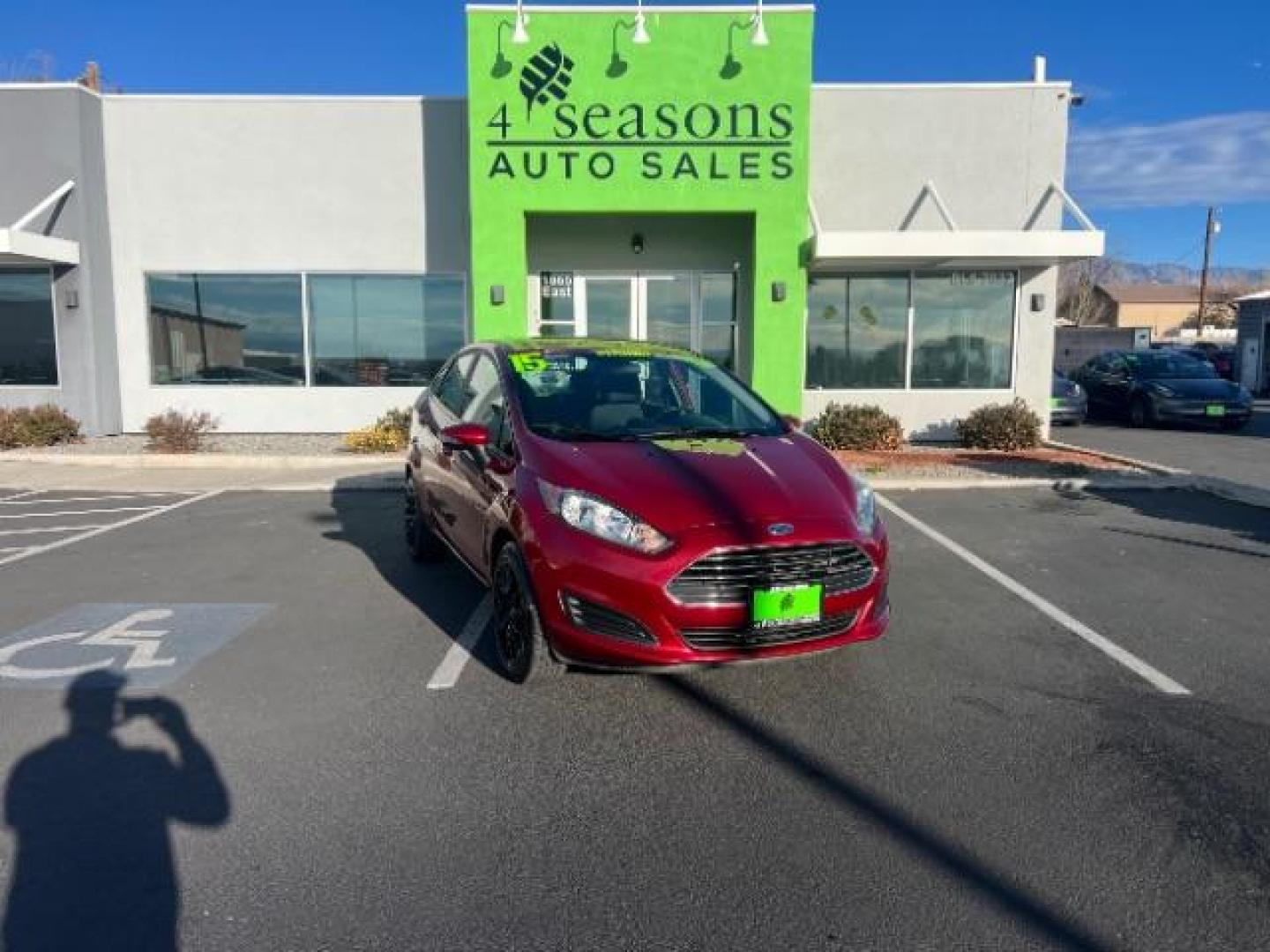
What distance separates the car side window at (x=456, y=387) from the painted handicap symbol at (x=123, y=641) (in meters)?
1.80

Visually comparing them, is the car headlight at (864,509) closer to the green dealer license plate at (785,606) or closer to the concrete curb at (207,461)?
the green dealer license plate at (785,606)

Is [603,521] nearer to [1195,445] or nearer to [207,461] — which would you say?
[207,461]

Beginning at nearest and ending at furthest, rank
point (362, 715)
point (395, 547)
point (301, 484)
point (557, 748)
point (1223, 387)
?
1. point (557, 748)
2. point (362, 715)
3. point (395, 547)
4. point (301, 484)
5. point (1223, 387)

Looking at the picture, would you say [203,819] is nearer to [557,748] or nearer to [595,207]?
[557,748]

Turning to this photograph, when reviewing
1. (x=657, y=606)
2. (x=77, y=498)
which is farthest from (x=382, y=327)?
(x=657, y=606)

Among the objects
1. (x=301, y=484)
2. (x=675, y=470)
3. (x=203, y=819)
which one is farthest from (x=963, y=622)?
(x=301, y=484)

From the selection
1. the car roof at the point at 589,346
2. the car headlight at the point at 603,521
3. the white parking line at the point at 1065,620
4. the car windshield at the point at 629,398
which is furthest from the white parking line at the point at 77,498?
the white parking line at the point at 1065,620

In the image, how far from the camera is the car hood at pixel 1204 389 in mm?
17453

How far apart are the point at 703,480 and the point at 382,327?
37.1 ft

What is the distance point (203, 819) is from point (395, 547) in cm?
443

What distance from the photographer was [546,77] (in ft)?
40.5

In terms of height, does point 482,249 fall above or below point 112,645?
above

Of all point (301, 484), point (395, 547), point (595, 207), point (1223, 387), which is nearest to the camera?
point (395, 547)

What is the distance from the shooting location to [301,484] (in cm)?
1066
